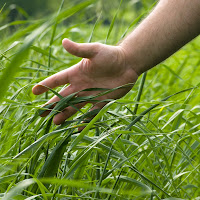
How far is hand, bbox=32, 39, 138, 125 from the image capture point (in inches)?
43.9

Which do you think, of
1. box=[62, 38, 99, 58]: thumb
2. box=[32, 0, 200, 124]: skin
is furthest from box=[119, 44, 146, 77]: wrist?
box=[62, 38, 99, 58]: thumb

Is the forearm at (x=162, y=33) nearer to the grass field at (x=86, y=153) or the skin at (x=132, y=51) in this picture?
the skin at (x=132, y=51)

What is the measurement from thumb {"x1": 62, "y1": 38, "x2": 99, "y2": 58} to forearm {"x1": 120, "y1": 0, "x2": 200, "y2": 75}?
0.37 feet

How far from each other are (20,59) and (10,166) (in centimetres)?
49

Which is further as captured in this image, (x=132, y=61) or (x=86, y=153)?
(x=132, y=61)

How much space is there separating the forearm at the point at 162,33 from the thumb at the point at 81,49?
0.11 meters

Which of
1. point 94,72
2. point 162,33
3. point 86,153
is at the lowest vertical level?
point 86,153

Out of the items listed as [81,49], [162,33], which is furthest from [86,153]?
[162,33]

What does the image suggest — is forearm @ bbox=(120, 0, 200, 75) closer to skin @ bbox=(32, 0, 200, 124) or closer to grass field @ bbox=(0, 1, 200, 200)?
skin @ bbox=(32, 0, 200, 124)

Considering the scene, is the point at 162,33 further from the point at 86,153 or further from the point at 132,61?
the point at 86,153

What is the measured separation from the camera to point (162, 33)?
44.9 inches

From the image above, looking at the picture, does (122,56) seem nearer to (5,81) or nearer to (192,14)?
(192,14)

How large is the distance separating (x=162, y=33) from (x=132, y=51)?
0.10 m

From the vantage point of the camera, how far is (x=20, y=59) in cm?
44
